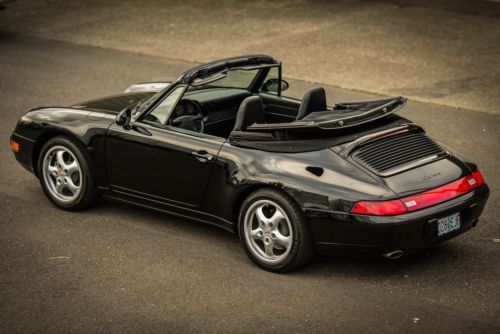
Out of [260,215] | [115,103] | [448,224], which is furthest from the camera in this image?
[115,103]

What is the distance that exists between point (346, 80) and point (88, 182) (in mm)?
5920

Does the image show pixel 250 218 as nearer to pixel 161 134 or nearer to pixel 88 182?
pixel 161 134

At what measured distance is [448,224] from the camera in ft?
21.6

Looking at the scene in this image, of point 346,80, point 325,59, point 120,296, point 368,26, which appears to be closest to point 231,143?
point 120,296

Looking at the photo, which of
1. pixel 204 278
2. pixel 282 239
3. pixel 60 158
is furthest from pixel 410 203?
pixel 60 158

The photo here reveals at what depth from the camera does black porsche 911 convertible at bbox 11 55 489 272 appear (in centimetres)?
646

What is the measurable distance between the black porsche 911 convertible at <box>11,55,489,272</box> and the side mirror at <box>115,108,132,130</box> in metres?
0.01

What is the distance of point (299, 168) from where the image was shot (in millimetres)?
6676

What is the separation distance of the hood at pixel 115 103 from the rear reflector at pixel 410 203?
2878 millimetres

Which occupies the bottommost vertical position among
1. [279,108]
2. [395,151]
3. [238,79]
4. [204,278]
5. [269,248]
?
[204,278]

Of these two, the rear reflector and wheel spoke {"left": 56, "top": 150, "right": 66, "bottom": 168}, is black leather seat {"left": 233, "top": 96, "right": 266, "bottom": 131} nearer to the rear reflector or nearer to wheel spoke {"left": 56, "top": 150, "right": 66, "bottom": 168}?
the rear reflector

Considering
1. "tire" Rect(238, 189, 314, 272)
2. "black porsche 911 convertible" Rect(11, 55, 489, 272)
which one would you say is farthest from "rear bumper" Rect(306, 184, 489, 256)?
"tire" Rect(238, 189, 314, 272)

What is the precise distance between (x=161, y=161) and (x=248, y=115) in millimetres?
893

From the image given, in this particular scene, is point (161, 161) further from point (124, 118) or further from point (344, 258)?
point (344, 258)
